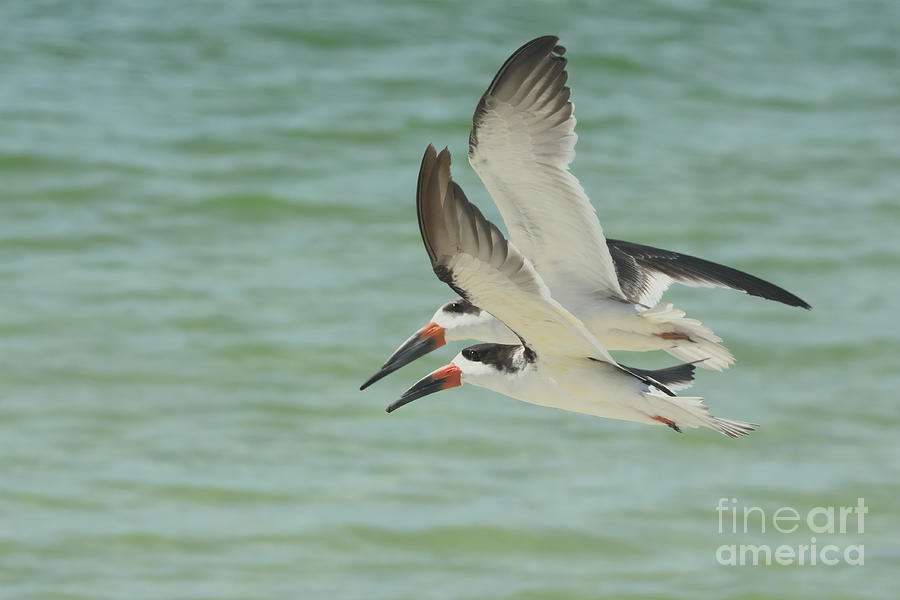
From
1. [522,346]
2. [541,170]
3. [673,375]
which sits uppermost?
[541,170]

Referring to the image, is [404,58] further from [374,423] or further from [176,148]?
[374,423]

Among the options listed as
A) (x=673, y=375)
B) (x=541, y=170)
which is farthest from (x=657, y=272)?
(x=541, y=170)

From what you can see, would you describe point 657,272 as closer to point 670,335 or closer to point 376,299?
point 670,335

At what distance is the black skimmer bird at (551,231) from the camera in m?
4.53

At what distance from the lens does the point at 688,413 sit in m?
4.60

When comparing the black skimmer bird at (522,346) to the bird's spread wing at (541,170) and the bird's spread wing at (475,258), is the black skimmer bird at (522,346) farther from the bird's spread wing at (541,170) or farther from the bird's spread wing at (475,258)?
the bird's spread wing at (541,170)

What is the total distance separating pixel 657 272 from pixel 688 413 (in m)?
1.48

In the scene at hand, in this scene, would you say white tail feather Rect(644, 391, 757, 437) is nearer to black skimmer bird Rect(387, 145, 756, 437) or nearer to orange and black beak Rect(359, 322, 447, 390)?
black skimmer bird Rect(387, 145, 756, 437)

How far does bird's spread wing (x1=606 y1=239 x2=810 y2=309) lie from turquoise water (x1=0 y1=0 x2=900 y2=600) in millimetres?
3294

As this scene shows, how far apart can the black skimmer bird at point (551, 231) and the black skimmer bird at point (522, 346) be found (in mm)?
222

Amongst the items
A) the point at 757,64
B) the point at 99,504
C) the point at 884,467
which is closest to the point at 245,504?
the point at 99,504

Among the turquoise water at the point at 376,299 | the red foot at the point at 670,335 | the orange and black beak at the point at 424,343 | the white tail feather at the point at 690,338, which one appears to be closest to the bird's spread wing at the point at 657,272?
the white tail feather at the point at 690,338

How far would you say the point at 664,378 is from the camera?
5.25m

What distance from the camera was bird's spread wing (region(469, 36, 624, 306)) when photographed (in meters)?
4.48
